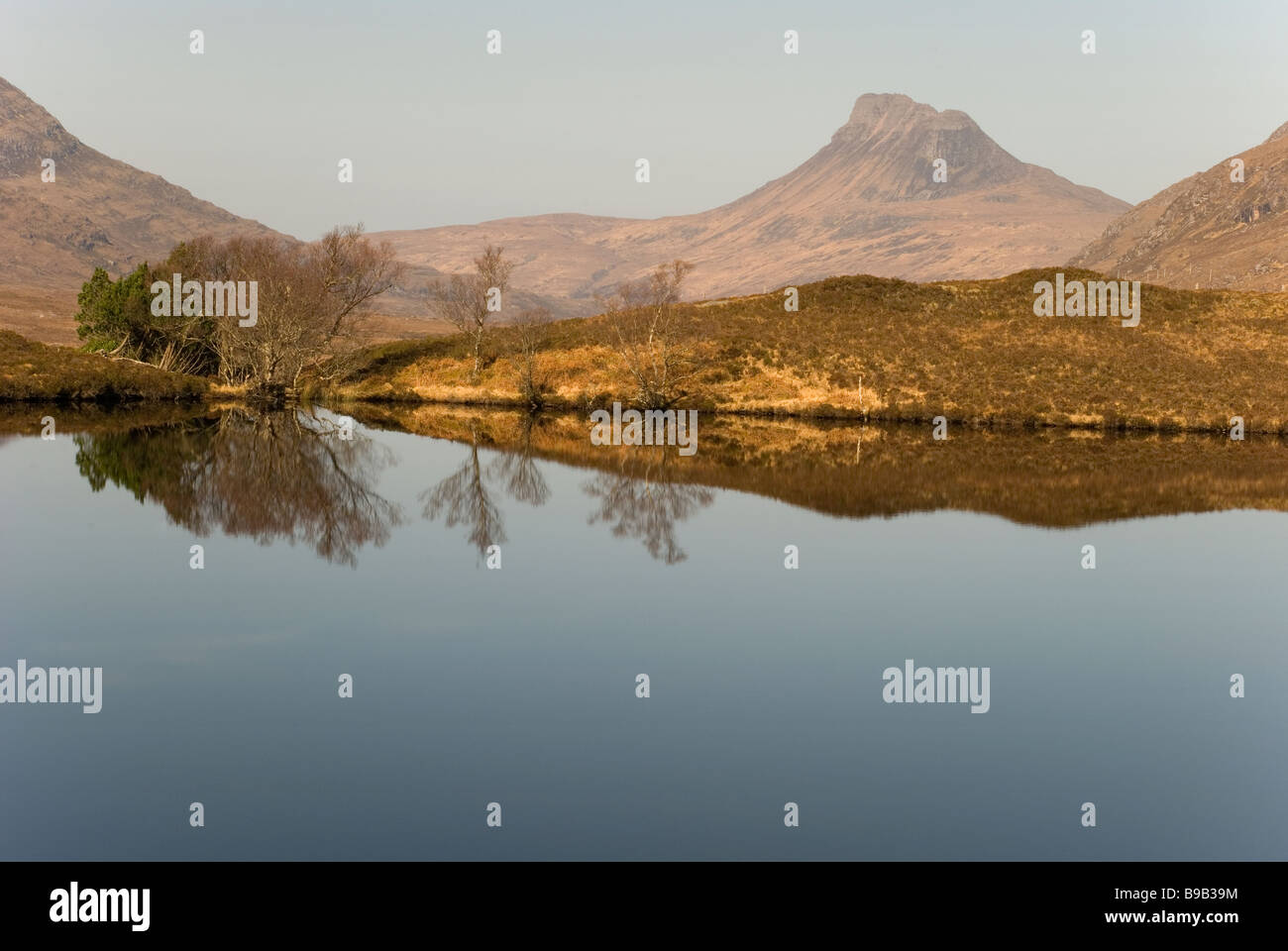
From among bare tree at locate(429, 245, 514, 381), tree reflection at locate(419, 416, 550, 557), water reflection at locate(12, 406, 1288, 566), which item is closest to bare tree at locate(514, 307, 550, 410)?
bare tree at locate(429, 245, 514, 381)

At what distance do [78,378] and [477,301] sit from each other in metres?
31.4

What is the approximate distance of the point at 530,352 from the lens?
93.8m

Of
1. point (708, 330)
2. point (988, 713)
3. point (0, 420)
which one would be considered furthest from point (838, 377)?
point (988, 713)

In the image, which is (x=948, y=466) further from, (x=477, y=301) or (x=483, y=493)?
(x=477, y=301)

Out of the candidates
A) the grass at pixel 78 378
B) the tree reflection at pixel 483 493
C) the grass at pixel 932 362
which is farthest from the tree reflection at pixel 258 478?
the grass at pixel 932 362

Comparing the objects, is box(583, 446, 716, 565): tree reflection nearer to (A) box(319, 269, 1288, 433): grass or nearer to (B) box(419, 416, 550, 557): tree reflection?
(B) box(419, 416, 550, 557): tree reflection

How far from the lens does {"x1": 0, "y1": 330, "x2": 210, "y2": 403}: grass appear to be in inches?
3445

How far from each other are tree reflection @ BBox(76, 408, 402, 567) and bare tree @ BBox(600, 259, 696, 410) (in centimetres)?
2608

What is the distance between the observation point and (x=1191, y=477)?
52281mm

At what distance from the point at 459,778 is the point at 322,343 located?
88.4 metres

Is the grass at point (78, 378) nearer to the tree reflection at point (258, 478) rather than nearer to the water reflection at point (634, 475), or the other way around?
the water reflection at point (634, 475)

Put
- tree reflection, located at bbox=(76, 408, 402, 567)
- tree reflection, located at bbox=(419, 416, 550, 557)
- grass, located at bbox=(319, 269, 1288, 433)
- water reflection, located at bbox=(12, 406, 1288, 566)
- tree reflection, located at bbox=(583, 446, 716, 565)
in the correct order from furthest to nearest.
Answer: grass, located at bbox=(319, 269, 1288, 433) < water reflection, located at bbox=(12, 406, 1288, 566) < tree reflection, located at bbox=(419, 416, 550, 557) < tree reflection, located at bbox=(76, 408, 402, 567) < tree reflection, located at bbox=(583, 446, 716, 565)
